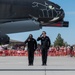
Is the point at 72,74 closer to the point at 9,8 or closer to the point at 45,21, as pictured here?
the point at 9,8

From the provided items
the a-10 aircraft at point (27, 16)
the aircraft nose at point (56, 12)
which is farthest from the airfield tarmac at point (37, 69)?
the aircraft nose at point (56, 12)

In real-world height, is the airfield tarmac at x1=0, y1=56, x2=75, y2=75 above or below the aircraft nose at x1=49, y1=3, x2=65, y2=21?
below

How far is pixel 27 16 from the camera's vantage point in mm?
20578

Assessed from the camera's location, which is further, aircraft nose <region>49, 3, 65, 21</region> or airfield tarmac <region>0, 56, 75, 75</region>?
aircraft nose <region>49, 3, 65, 21</region>

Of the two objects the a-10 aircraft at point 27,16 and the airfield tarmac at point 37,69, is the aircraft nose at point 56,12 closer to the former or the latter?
the a-10 aircraft at point 27,16

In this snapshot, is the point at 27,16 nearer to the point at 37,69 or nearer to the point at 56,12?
the point at 56,12

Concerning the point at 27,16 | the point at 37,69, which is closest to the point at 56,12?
the point at 27,16

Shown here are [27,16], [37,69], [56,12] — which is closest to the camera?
[37,69]

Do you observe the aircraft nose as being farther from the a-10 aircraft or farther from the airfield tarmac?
the airfield tarmac

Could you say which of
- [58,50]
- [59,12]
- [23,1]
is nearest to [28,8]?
[23,1]

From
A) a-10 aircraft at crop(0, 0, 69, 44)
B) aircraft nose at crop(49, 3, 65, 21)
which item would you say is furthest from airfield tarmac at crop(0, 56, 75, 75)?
aircraft nose at crop(49, 3, 65, 21)

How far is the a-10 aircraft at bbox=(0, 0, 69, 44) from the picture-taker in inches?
749

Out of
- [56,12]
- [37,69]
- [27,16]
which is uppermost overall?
[56,12]

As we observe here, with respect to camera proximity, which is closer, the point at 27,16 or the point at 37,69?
the point at 37,69
